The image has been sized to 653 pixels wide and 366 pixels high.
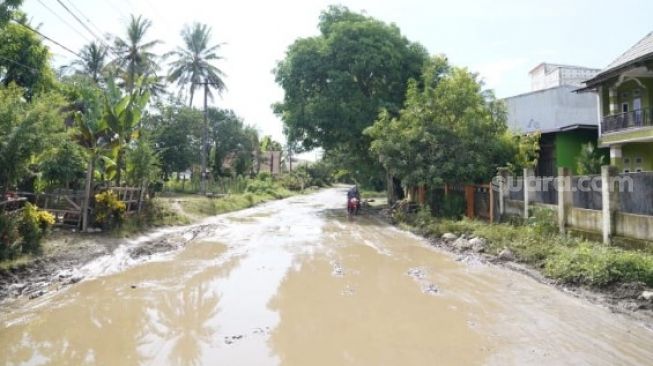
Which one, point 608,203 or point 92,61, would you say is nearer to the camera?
point 608,203

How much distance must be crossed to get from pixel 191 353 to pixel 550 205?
34.2ft

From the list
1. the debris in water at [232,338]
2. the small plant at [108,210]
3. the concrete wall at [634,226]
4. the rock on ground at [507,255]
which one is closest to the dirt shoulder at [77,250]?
the small plant at [108,210]

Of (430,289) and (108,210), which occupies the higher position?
(108,210)

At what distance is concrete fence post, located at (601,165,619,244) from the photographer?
392 inches

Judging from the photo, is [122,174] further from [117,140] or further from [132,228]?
[132,228]

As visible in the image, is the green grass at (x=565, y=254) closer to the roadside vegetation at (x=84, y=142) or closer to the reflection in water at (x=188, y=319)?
the reflection in water at (x=188, y=319)

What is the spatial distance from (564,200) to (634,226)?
8.20 ft

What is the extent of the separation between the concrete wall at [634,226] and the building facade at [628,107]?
31.8 ft

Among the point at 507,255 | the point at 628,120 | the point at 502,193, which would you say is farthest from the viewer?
the point at 628,120

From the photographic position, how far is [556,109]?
24984 millimetres

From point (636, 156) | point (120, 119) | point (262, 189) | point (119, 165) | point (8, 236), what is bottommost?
point (8, 236)

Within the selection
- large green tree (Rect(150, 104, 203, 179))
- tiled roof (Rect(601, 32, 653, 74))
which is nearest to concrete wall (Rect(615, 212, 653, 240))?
tiled roof (Rect(601, 32, 653, 74))

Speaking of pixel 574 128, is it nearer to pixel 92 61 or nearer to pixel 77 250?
pixel 77 250

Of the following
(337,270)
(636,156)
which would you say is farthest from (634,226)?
(636,156)
